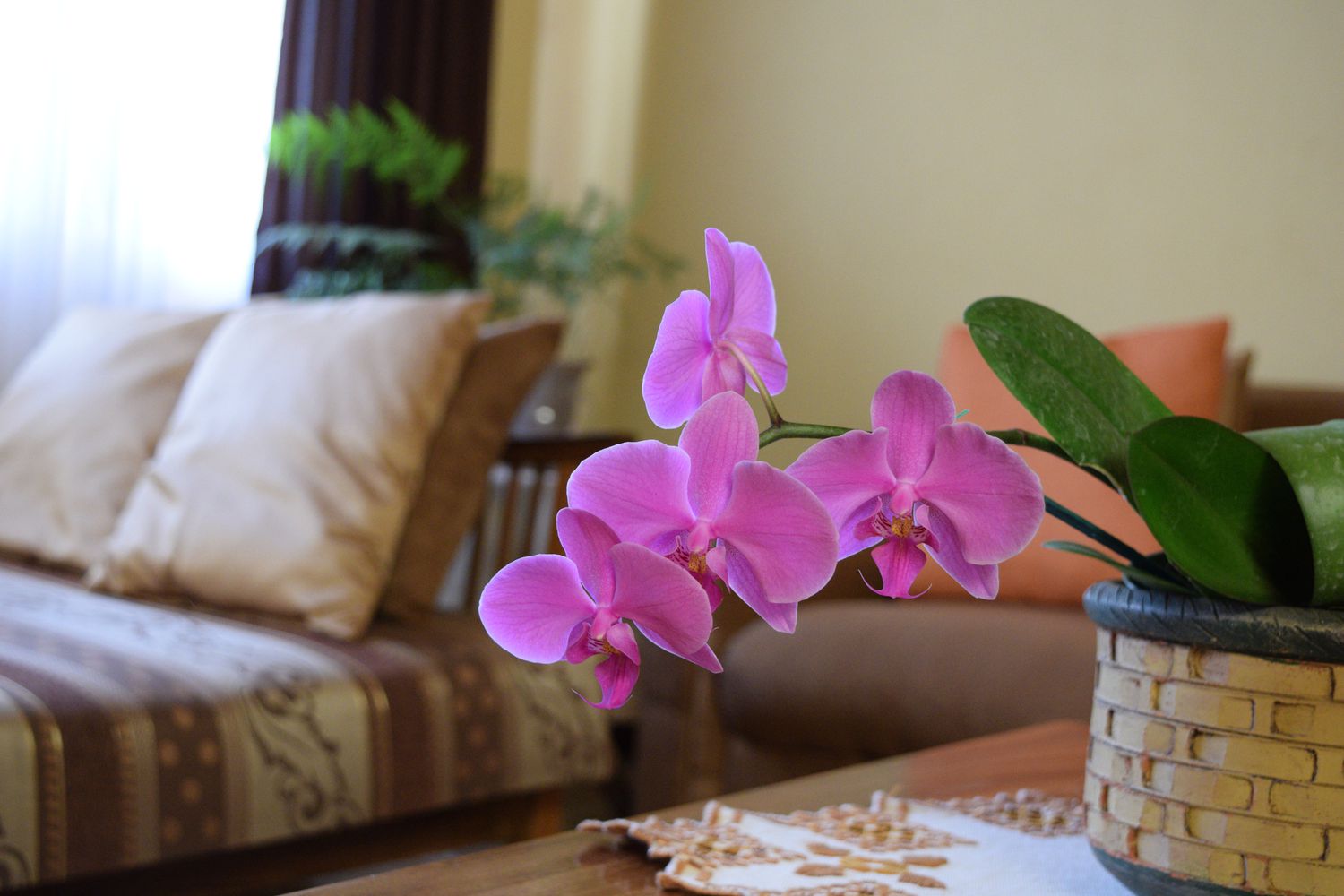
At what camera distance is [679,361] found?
1.61 ft

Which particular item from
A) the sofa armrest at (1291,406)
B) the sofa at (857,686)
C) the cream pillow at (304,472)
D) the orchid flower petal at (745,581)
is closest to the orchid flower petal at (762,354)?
the orchid flower petal at (745,581)

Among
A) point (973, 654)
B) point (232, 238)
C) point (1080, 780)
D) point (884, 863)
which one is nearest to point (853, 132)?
point (232, 238)

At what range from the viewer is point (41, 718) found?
1.13 metres

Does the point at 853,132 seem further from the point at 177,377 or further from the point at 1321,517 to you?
the point at 1321,517

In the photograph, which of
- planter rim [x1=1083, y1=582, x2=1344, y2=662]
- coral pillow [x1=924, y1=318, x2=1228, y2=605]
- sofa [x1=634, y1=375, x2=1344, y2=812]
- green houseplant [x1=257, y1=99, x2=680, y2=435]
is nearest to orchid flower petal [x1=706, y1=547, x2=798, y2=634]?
planter rim [x1=1083, y1=582, x2=1344, y2=662]

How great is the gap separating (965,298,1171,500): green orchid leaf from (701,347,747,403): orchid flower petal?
10cm

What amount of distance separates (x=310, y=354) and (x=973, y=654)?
1071 millimetres

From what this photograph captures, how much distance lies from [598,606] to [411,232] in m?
2.98

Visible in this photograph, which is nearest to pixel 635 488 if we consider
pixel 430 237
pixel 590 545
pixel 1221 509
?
pixel 590 545

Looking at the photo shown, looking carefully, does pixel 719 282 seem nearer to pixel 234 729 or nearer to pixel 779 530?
pixel 779 530

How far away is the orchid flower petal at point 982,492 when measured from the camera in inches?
17.6

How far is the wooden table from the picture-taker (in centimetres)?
60

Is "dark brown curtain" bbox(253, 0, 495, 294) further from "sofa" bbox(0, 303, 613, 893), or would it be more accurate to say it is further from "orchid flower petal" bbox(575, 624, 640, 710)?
"orchid flower petal" bbox(575, 624, 640, 710)

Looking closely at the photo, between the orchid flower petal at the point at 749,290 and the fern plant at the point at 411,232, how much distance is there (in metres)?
2.36
